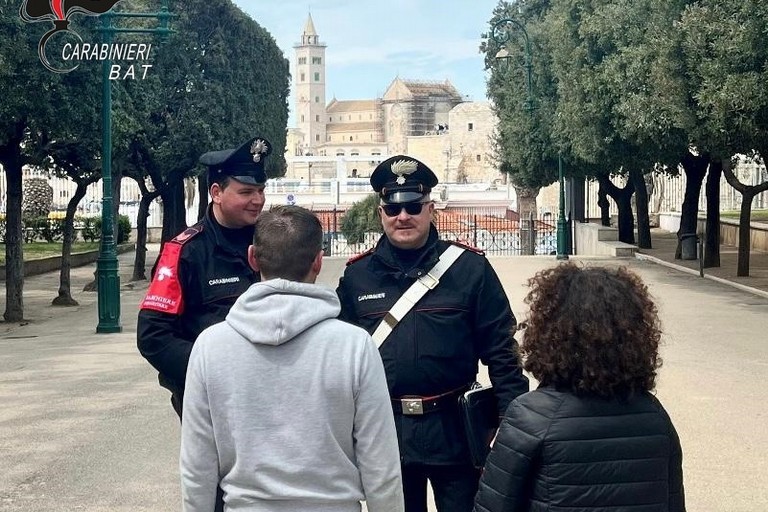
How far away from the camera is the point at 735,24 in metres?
17.3

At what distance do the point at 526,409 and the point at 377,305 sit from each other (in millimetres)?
1198

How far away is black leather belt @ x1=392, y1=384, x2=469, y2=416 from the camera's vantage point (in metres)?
3.92

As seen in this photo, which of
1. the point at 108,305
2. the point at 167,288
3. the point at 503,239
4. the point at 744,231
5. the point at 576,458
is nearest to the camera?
the point at 576,458

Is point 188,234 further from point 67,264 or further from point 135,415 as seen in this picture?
point 67,264

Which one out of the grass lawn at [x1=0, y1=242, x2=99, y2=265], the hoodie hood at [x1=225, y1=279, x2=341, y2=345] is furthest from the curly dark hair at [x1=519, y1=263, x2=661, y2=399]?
the grass lawn at [x1=0, y1=242, x2=99, y2=265]

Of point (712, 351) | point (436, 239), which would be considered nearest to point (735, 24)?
point (712, 351)

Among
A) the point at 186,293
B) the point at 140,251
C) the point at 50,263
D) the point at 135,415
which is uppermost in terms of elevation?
→ the point at 186,293

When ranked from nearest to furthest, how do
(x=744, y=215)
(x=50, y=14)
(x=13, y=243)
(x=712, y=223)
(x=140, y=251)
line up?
(x=50, y=14) → (x=13, y=243) → (x=744, y=215) → (x=712, y=223) → (x=140, y=251)

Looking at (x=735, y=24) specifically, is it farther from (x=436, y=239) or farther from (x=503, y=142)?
(x=503, y=142)

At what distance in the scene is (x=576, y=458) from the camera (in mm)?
2910

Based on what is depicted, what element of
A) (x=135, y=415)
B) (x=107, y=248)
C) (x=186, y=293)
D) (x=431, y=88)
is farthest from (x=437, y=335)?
(x=431, y=88)

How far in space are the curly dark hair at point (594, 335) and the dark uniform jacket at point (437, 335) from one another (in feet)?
2.96

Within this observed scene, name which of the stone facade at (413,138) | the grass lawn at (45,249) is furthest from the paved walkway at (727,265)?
the stone facade at (413,138)

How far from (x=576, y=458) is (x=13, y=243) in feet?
58.4
